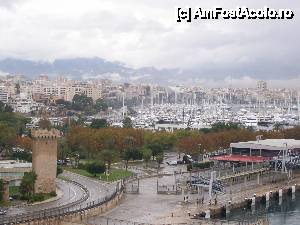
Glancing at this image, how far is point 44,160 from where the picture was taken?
124 ft

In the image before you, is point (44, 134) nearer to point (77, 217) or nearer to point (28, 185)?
point (28, 185)

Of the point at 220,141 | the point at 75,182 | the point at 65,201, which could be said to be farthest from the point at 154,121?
the point at 65,201

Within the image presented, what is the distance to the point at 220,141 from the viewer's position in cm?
6322

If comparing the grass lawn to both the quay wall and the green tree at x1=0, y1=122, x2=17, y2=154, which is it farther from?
the quay wall

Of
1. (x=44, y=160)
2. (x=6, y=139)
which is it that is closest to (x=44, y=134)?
(x=44, y=160)

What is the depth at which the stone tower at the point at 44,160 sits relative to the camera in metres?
37.8

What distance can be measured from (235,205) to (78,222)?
12567 millimetres

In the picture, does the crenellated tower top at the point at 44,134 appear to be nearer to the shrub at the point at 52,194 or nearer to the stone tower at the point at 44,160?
the stone tower at the point at 44,160

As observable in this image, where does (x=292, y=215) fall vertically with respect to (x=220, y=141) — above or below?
below

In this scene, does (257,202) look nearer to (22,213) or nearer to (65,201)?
(65,201)

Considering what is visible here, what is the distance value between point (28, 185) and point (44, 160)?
2.90m

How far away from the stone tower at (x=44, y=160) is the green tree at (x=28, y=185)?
1.57 metres

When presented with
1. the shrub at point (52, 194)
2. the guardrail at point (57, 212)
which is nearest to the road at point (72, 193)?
the guardrail at point (57, 212)

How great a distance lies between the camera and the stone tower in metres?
37.8
